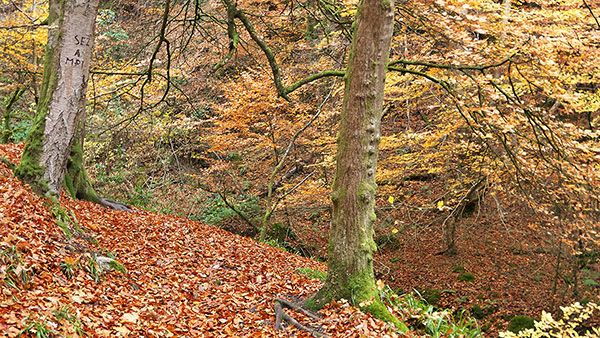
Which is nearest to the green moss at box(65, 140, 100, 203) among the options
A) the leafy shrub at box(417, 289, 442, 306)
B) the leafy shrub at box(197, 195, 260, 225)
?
the leafy shrub at box(197, 195, 260, 225)

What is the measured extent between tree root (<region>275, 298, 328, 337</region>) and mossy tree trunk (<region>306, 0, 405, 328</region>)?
35 centimetres

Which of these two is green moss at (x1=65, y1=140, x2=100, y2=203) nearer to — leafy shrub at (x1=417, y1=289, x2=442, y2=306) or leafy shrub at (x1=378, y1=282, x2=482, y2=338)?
leafy shrub at (x1=378, y1=282, x2=482, y2=338)

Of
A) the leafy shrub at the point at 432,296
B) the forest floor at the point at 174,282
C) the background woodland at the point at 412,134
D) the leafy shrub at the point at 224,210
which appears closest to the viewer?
the forest floor at the point at 174,282

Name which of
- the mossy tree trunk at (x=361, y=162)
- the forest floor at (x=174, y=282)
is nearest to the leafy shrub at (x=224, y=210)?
the forest floor at (x=174, y=282)

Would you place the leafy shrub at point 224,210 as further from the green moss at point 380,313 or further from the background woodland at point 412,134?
the green moss at point 380,313

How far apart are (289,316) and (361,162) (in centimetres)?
184

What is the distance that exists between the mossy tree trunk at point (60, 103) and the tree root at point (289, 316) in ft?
11.8

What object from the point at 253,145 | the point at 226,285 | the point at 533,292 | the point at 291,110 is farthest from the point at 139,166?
the point at 533,292

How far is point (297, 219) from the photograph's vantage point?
1689 cm

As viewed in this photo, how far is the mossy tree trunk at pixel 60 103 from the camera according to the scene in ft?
21.6

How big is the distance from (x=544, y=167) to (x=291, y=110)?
694 cm

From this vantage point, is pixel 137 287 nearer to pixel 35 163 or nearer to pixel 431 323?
pixel 35 163

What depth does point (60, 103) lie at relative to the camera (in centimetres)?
661

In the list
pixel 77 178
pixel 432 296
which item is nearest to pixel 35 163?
pixel 77 178
